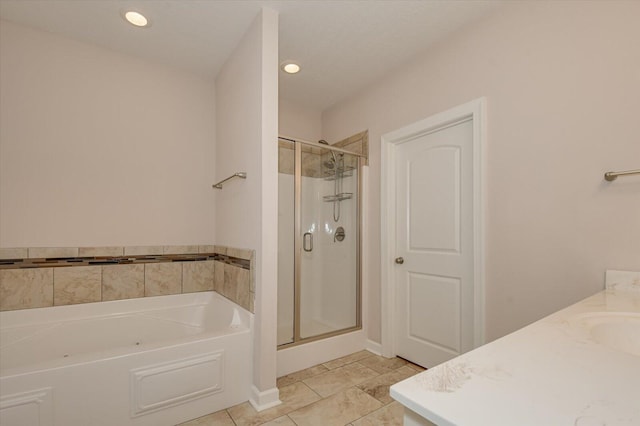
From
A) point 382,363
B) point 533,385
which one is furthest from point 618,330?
point 382,363

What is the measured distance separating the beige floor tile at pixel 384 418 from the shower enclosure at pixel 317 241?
2.71ft

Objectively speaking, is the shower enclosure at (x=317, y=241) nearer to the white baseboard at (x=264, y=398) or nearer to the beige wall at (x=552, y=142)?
the white baseboard at (x=264, y=398)

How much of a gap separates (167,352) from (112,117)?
188 centimetres

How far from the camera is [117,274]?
7.94 ft

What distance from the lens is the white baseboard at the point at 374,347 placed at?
2717 millimetres

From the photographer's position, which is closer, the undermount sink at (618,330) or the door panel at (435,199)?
the undermount sink at (618,330)

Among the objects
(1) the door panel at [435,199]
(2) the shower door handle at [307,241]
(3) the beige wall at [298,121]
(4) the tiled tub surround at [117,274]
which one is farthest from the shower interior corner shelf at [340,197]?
(4) the tiled tub surround at [117,274]

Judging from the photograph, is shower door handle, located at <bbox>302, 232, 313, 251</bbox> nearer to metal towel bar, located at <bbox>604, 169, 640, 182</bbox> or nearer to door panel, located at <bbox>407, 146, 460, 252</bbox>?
door panel, located at <bbox>407, 146, 460, 252</bbox>

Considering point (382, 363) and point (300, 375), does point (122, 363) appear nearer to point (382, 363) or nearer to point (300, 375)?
point (300, 375)

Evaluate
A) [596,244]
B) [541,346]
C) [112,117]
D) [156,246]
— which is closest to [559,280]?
[596,244]

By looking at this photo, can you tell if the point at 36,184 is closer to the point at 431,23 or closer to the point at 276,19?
the point at 276,19

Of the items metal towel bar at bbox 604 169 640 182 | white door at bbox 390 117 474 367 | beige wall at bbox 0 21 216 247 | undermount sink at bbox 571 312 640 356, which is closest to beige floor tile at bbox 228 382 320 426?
white door at bbox 390 117 474 367

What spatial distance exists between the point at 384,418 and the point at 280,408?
2.06 ft

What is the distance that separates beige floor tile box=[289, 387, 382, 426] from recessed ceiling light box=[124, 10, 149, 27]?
2723 millimetres
